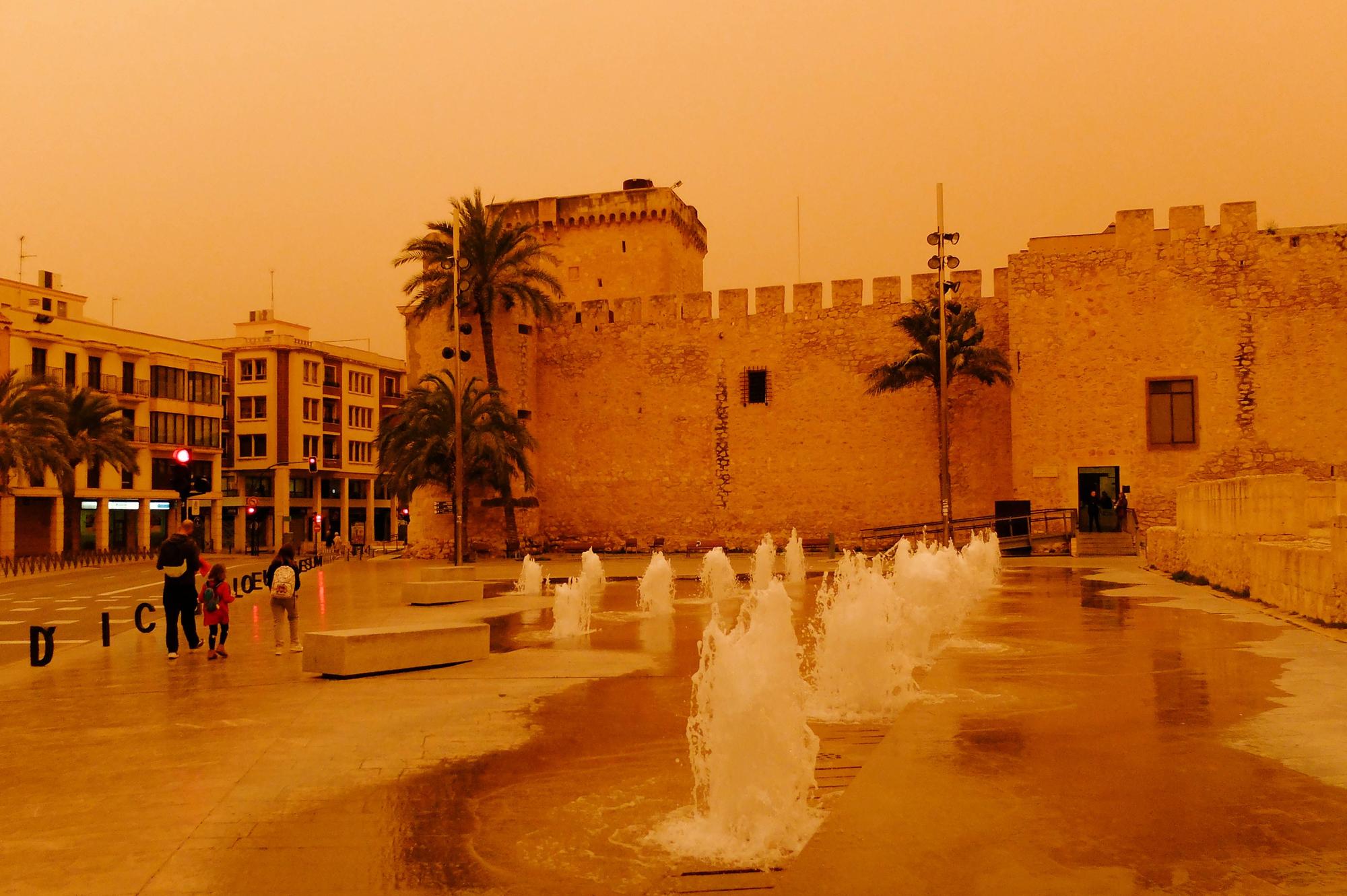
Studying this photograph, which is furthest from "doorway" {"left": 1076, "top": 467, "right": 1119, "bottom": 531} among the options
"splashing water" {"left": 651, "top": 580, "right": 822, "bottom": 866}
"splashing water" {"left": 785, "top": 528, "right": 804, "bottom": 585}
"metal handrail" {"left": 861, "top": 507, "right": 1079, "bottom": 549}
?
"splashing water" {"left": 651, "top": 580, "right": 822, "bottom": 866}

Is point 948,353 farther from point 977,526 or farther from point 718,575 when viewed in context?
point 718,575

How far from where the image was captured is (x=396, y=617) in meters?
15.5

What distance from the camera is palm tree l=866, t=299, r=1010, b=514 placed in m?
30.2

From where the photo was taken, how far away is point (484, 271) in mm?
34500

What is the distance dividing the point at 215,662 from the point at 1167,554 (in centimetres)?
1658

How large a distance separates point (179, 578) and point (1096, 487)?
24838 mm

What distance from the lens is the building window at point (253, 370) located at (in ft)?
204

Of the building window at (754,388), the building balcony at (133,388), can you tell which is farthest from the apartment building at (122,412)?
the building window at (754,388)

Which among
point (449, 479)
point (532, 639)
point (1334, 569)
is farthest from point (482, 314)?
point (1334, 569)

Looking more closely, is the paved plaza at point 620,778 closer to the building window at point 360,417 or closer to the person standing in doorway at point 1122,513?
the person standing in doorway at point 1122,513

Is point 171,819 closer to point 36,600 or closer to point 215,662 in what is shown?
point 215,662

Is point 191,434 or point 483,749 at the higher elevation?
point 191,434

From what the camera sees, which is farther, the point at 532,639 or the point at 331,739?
the point at 532,639

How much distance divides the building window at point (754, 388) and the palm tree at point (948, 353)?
4.66 m
